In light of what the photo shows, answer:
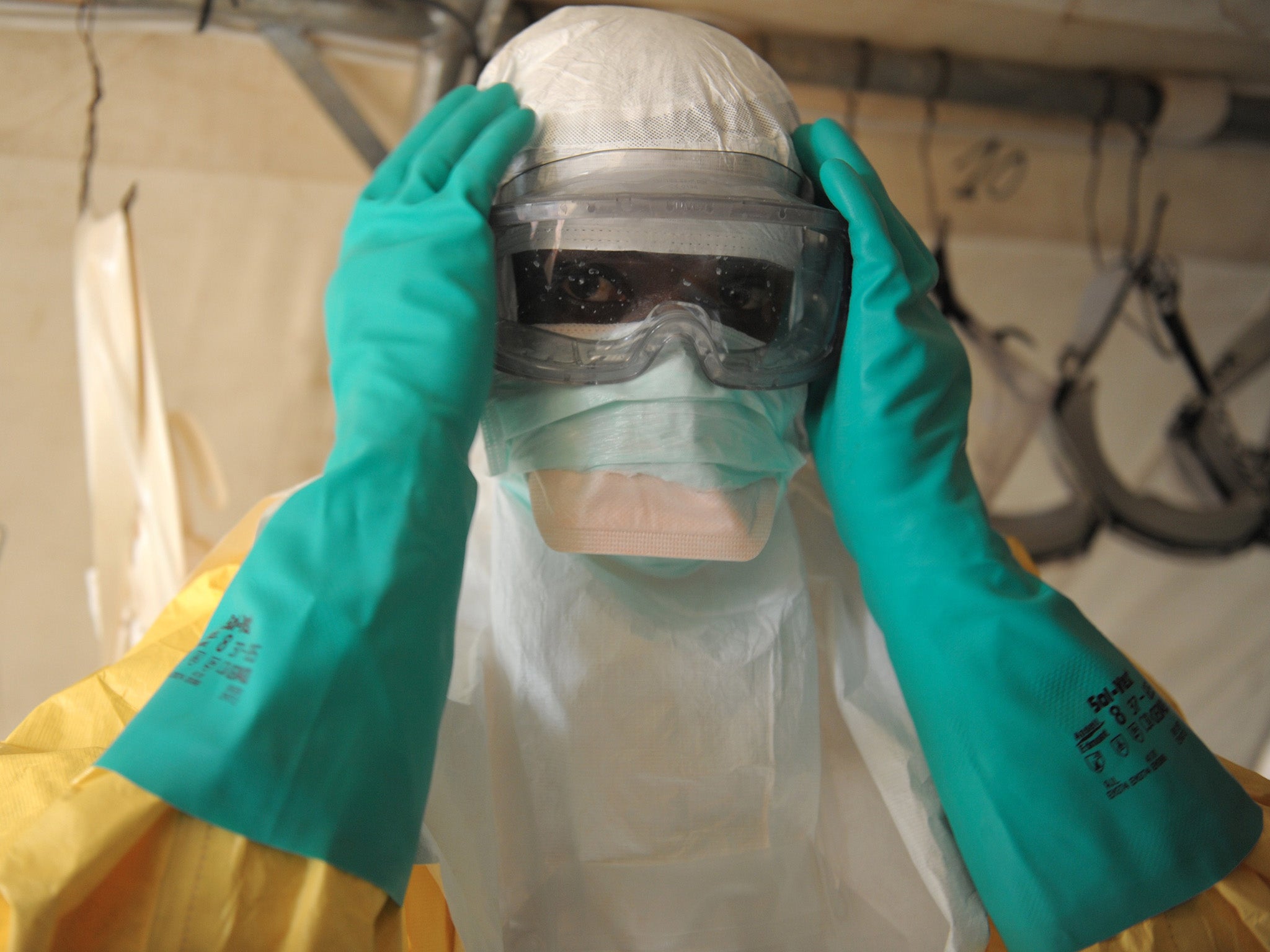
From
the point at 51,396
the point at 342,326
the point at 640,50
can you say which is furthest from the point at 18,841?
the point at 51,396

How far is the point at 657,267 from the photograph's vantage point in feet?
2.32

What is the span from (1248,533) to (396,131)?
1.98 meters

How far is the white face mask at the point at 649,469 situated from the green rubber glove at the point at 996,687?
0.11m

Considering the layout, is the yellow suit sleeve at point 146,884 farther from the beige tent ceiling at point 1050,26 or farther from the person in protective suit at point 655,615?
the beige tent ceiling at point 1050,26

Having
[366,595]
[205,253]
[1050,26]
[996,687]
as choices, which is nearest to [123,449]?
[205,253]

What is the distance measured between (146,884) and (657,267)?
57 cm

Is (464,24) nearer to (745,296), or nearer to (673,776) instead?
(745,296)

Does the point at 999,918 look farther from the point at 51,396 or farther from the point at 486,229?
the point at 51,396

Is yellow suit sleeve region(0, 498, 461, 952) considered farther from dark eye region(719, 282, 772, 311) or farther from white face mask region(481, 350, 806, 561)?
dark eye region(719, 282, 772, 311)

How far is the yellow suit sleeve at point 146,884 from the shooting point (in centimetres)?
43

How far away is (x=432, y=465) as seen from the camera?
616 millimetres

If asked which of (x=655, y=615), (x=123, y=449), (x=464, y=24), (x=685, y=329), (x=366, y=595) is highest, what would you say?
(x=464, y=24)

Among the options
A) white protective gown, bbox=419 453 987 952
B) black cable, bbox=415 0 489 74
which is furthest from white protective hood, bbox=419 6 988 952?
black cable, bbox=415 0 489 74

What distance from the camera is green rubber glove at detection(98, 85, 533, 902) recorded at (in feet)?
1.58
